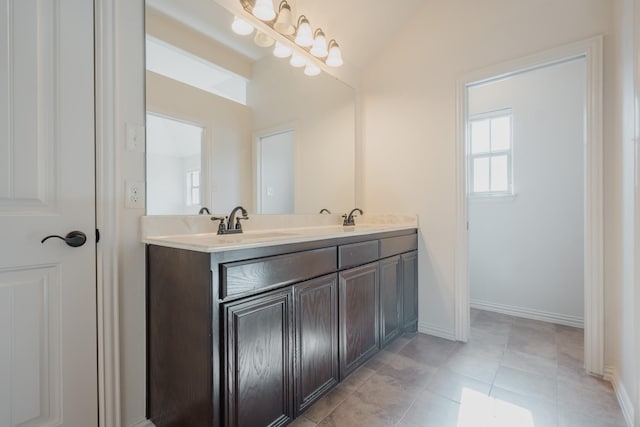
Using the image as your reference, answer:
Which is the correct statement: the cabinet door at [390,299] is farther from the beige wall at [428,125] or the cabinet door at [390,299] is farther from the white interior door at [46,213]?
the white interior door at [46,213]

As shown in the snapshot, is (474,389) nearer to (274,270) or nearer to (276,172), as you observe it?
(274,270)

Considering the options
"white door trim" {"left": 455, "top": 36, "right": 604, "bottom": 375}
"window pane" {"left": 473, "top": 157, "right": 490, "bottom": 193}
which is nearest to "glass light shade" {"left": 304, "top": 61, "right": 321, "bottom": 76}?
"white door trim" {"left": 455, "top": 36, "right": 604, "bottom": 375}

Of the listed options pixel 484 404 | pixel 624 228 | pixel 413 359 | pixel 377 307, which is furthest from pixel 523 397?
pixel 624 228

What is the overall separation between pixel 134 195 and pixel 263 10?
1291mm

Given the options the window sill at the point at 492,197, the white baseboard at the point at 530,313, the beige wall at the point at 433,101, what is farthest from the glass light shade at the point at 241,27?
the white baseboard at the point at 530,313

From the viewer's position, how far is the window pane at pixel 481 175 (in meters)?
3.07

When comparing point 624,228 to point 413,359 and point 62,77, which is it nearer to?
point 413,359

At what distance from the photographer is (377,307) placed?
1951mm

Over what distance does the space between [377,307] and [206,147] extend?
1.44 m

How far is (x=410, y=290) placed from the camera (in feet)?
7.74

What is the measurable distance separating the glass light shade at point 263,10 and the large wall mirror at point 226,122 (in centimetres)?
14

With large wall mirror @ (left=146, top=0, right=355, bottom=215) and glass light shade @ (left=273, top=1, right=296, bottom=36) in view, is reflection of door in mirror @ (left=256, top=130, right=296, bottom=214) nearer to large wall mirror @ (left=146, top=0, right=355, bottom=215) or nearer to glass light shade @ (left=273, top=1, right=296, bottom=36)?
large wall mirror @ (left=146, top=0, right=355, bottom=215)

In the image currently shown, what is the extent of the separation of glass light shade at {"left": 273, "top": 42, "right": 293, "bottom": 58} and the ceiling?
0.28ft

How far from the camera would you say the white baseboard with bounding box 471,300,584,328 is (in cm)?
256
